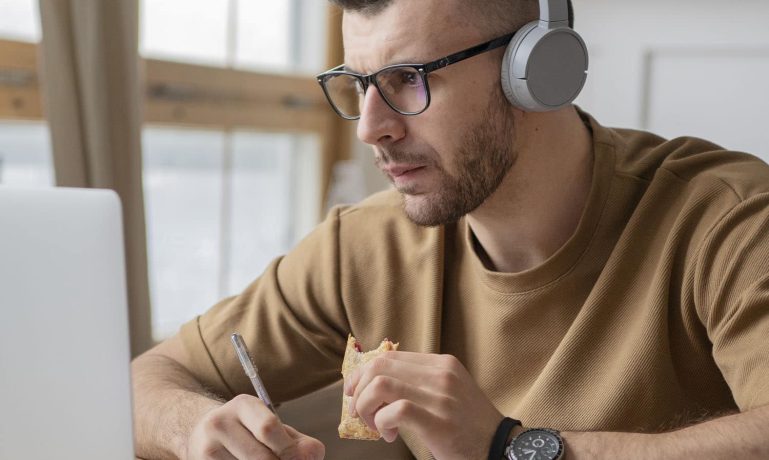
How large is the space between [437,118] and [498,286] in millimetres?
271

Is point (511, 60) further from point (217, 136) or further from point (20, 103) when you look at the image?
point (217, 136)

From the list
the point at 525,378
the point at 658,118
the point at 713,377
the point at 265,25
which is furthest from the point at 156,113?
the point at 713,377

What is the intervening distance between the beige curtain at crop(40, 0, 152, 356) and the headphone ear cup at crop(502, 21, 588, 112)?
47.0 inches

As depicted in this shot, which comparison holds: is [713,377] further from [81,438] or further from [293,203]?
[293,203]

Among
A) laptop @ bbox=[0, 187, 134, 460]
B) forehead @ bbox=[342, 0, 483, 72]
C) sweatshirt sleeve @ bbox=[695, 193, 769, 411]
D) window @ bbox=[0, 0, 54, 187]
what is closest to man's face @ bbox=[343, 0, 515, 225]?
forehead @ bbox=[342, 0, 483, 72]

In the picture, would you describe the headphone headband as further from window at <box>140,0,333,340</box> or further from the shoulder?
window at <box>140,0,333,340</box>

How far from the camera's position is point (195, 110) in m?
2.89

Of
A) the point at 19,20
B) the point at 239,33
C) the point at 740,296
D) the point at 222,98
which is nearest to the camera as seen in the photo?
the point at 740,296

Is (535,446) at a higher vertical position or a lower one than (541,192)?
lower

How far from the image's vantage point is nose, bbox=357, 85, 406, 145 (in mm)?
1318

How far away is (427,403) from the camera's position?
1021mm

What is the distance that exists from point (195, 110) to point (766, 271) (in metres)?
2.11

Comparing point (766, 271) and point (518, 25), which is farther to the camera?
→ point (518, 25)

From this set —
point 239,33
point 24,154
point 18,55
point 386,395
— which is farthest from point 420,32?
point 239,33
